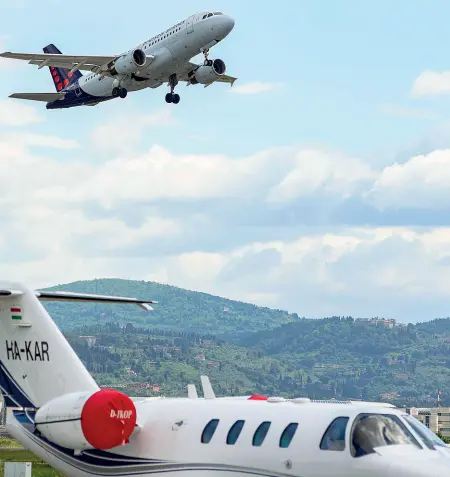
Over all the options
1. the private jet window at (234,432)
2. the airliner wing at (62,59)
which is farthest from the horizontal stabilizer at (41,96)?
the private jet window at (234,432)

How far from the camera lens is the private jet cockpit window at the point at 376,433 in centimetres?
1752

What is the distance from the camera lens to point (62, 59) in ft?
205

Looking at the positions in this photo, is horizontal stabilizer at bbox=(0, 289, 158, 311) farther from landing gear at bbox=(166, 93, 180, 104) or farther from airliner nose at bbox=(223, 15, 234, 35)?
landing gear at bbox=(166, 93, 180, 104)

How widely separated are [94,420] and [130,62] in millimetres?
41168

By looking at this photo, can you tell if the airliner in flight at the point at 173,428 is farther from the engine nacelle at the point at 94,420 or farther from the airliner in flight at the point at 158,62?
the airliner in flight at the point at 158,62

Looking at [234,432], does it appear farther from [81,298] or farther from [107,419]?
[81,298]

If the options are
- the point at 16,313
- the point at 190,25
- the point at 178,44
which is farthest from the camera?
the point at 190,25

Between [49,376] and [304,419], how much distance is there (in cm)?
652

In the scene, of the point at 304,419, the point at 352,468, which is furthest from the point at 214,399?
the point at 352,468

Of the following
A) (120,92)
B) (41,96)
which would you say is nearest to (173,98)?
(120,92)

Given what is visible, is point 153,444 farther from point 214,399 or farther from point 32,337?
point 32,337

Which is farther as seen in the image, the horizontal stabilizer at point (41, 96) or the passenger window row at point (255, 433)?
the horizontal stabilizer at point (41, 96)

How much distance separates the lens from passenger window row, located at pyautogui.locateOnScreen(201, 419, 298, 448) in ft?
60.6

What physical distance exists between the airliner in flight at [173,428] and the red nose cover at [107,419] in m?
0.02
